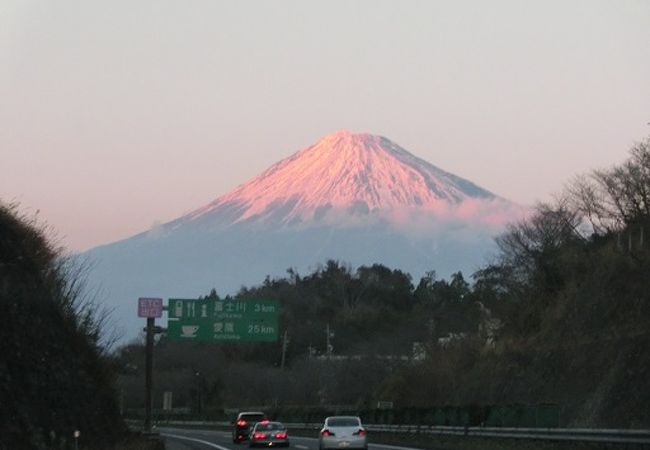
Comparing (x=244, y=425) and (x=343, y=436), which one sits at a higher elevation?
(x=244, y=425)

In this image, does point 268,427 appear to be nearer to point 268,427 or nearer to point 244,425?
point 268,427

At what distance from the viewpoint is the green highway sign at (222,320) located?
182 ft

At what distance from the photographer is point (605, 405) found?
44688 mm

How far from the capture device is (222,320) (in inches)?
2190

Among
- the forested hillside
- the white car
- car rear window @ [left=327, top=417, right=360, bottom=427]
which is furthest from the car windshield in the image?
the forested hillside

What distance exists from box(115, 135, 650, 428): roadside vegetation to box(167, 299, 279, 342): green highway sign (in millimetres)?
9417

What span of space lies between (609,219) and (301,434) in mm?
22901

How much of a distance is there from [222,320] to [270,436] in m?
9.67

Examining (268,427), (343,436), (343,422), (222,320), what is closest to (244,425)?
(222,320)

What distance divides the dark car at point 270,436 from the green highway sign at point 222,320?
8.48 m

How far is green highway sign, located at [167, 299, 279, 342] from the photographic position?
182ft

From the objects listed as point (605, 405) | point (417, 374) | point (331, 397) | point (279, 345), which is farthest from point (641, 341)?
point (279, 345)

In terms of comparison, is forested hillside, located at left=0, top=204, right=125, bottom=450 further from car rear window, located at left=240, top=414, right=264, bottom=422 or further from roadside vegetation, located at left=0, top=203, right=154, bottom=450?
car rear window, located at left=240, top=414, right=264, bottom=422

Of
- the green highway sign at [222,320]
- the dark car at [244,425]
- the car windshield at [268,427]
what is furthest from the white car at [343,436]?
the green highway sign at [222,320]
